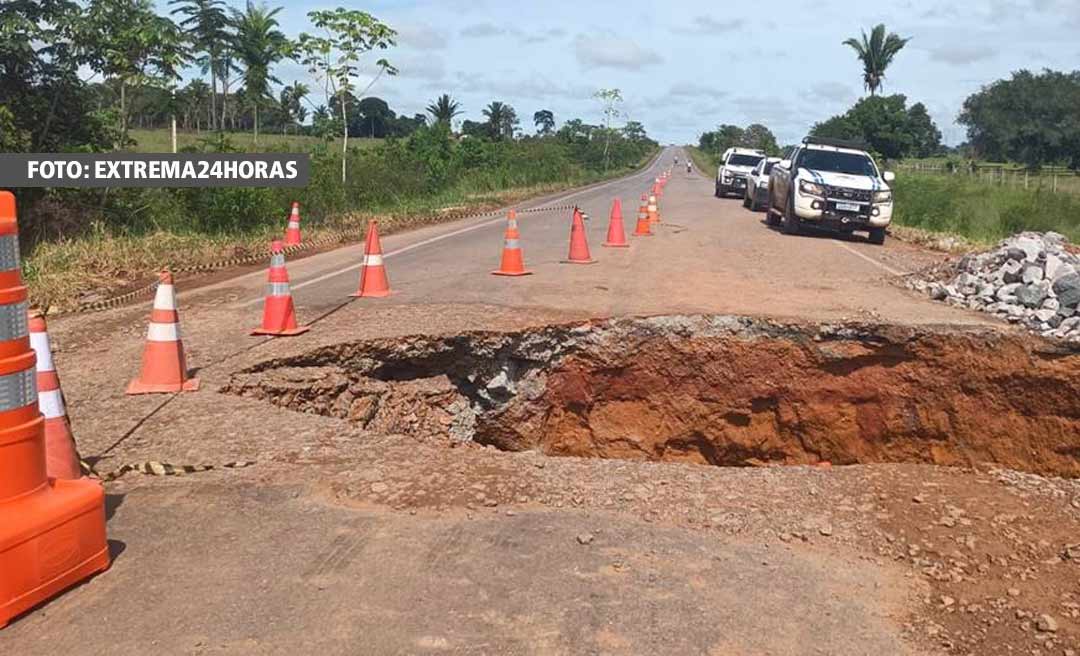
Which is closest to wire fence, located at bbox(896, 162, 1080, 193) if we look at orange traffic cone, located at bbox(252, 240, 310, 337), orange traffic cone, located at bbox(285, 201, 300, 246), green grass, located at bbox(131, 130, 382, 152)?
orange traffic cone, located at bbox(285, 201, 300, 246)

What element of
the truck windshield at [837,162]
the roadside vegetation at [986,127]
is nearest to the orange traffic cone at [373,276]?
the truck windshield at [837,162]

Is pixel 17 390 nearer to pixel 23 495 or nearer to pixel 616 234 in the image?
pixel 23 495

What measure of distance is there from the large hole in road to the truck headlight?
33.2ft

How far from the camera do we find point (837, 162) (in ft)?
60.4

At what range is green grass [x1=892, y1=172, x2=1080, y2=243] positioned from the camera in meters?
21.5

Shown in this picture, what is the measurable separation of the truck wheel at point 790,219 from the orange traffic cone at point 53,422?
15.5 m

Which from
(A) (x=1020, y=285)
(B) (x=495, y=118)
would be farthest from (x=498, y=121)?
(A) (x=1020, y=285)

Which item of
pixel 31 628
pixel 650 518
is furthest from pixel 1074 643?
pixel 31 628

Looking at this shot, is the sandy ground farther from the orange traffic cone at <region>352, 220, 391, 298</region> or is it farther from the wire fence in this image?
the wire fence

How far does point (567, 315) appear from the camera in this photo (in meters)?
8.52

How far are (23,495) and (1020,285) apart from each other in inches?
348

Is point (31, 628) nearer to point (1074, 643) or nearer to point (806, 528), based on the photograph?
point (806, 528)

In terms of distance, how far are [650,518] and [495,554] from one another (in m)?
0.93

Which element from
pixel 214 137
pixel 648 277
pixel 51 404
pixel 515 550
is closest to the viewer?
pixel 515 550
